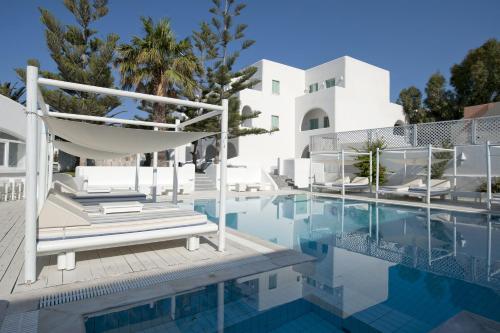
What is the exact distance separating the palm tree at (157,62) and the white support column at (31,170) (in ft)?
28.8

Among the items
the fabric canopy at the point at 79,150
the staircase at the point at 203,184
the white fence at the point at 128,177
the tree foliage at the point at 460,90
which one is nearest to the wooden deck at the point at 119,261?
the fabric canopy at the point at 79,150

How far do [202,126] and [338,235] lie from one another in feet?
35.1

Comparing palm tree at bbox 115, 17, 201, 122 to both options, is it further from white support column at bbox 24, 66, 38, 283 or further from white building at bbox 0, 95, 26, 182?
white support column at bbox 24, 66, 38, 283

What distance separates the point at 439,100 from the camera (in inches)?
939

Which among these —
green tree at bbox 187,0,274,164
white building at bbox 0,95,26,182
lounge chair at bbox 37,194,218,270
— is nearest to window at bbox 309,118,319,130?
green tree at bbox 187,0,274,164

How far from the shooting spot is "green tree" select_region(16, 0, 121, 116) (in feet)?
46.1

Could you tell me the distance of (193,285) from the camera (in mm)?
3311

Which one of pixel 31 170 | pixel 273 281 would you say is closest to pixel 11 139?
pixel 31 170

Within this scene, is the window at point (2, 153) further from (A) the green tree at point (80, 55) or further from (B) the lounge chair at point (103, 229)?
(B) the lounge chair at point (103, 229)

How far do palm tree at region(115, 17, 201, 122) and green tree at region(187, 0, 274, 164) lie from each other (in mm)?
3247

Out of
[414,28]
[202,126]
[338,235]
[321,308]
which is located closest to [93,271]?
[321,308]

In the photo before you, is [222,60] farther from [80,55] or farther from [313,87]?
[313,87]

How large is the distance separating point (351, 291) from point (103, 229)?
305cm

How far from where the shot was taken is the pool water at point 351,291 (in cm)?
272
